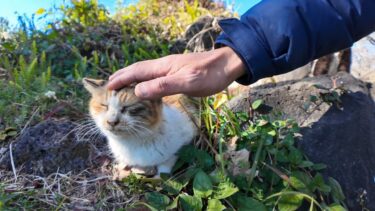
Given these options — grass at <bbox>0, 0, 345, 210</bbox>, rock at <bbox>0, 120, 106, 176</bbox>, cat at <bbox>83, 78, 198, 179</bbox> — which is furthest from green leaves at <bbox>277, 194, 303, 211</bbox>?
rock at <bbox>0, 120, 106, 176</bbox>

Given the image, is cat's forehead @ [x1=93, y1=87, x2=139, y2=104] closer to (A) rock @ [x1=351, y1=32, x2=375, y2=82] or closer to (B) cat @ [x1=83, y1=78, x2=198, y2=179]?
(B) cat @ [x1=83, y1=78, x2=198, y2=179]

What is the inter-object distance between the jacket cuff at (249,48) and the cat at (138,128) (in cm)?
52

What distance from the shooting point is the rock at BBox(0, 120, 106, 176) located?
2527 mm

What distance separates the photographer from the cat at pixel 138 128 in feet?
7.43

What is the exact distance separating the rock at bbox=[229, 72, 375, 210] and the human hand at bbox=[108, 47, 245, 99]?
0.60m

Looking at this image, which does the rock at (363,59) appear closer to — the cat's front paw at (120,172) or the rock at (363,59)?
the rock at (363,59)

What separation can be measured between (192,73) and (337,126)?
0.92 m

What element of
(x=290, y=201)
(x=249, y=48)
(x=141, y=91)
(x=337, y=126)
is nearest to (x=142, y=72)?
(x=141, y=91)

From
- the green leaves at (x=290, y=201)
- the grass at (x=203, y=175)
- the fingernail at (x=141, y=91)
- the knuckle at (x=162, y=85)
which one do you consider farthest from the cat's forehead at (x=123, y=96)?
the green leaves at (x=290, y=201)

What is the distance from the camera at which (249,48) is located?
196 centimetres

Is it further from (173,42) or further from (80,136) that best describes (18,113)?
(173,42)

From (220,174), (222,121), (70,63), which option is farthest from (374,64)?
(70,63)

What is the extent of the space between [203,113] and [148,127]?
1.22 feet

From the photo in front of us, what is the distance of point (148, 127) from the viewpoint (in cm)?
232
